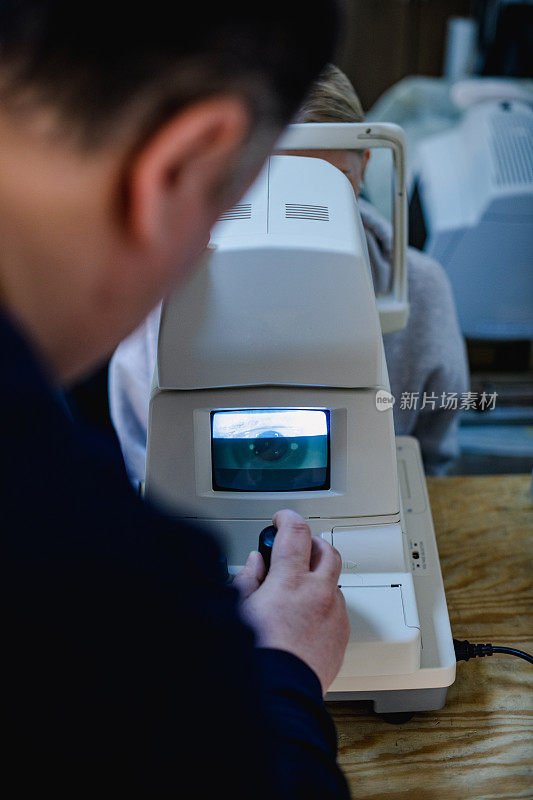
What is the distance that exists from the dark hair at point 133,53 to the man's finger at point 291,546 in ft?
1.39

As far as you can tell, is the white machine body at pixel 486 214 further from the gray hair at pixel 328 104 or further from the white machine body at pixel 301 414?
the white machine body at pixel 301 414

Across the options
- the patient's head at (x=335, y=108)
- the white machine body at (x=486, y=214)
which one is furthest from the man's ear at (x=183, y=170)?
the white machine body at (x=486, y=214)

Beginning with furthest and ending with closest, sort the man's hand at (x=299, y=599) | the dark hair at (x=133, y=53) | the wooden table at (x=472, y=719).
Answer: the wooden table at (x=472, y=719) → the man's hand at (x=299, y=599) → the dark hair at (x=133, y=53)

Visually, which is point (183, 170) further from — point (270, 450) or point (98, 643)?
point (270, 450)

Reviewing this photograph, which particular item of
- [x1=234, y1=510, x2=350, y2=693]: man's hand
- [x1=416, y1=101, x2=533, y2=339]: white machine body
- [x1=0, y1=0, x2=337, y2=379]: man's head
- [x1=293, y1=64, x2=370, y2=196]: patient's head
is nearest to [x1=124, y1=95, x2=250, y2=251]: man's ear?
[x1=0, y1=0, x2=337, y2=379]: man's head

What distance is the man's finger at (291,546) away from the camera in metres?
0.66

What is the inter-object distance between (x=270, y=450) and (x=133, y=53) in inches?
20.5

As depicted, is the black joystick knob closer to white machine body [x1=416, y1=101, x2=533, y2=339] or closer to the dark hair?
the dark hair

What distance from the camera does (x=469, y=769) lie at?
2.30ft

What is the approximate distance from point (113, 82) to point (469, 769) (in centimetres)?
66

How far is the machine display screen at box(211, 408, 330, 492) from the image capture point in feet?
2.57

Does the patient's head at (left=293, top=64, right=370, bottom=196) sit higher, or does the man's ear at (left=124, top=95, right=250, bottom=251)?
the man's ear at (left=124, top=95, right=250, bottom=251)

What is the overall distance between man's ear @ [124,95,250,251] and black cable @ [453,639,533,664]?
1.89 ft

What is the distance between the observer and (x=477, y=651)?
2.61 feet
